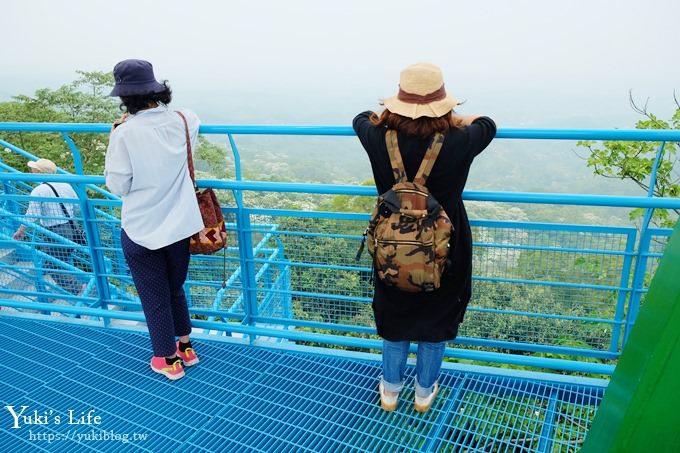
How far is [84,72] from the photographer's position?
17.4 metres

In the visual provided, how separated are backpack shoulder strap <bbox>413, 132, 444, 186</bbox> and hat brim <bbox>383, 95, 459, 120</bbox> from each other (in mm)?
82

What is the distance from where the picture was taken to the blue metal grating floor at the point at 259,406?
95.0 inches

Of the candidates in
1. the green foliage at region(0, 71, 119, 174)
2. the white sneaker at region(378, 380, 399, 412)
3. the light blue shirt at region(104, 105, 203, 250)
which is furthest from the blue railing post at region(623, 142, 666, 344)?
the green foliage at region(0, 71, 119, 174)

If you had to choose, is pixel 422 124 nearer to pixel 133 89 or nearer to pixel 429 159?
pixel 429 159

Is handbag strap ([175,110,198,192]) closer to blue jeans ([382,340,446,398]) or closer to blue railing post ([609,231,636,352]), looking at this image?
blue jeans ([382,340,446,398])

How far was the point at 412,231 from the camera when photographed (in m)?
2.06

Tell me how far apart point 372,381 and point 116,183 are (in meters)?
1.58

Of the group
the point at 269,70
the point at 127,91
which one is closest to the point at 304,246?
the point at 127,91

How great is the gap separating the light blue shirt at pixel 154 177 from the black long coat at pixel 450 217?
0.87m

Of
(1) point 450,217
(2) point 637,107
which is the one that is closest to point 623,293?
(1) point 450,217

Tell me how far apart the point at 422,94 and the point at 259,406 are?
1.66 m

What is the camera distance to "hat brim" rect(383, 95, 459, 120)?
1.96m

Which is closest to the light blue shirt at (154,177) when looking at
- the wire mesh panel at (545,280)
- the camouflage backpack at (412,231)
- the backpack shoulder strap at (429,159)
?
the camouflage backpack at (412,231)

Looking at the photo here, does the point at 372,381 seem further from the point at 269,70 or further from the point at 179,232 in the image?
the point at 269,70
